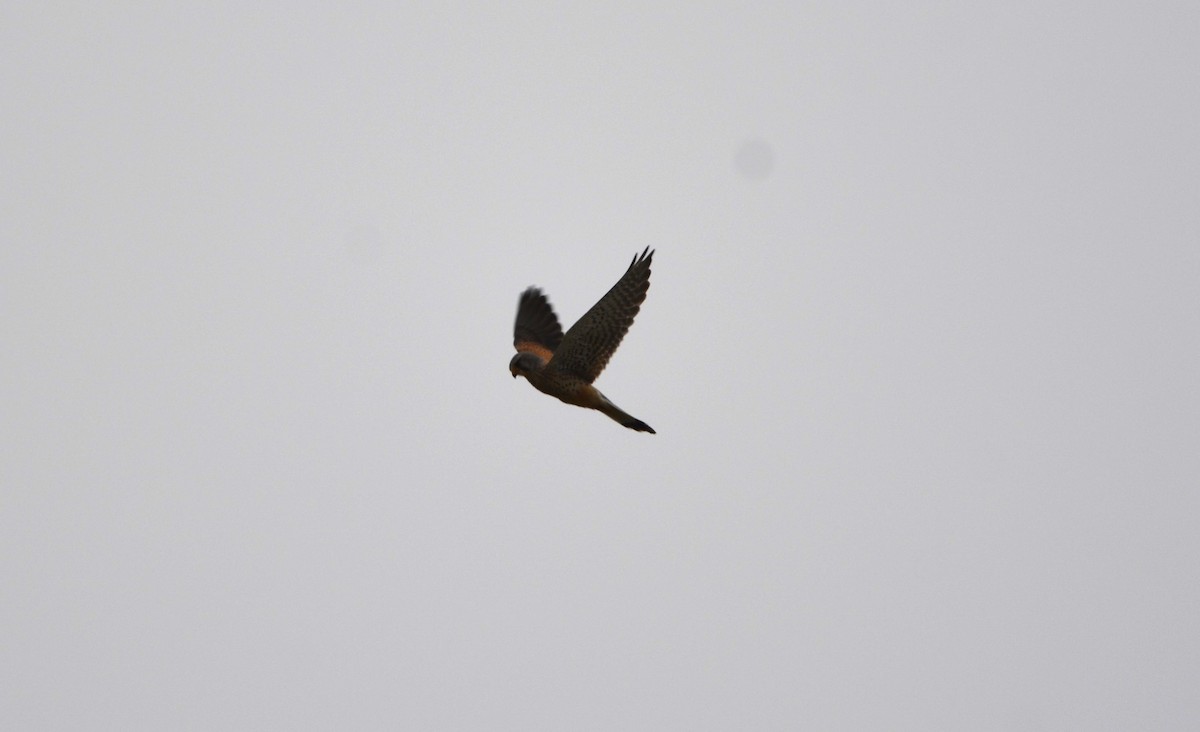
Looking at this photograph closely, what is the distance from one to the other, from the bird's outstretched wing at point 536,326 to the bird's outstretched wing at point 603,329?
3.15 m

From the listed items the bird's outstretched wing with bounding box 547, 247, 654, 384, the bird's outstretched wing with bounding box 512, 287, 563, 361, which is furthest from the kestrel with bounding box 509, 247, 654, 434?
the bird's outstretched wing with bounding box 512, 287, 563, 361

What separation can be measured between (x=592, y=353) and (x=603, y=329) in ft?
1.34

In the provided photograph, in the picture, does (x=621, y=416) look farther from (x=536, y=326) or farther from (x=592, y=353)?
(x=536, y=326)

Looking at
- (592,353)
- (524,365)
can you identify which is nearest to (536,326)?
(524,365)

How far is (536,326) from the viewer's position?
63.2 feet

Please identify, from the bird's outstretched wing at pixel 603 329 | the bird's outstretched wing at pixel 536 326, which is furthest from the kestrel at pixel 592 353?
the bird's outstretched wing at pixel 536 326

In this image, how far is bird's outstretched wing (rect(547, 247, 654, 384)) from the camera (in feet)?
48.9

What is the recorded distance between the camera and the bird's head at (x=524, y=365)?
1572 cm

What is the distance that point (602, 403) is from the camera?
15.2 m

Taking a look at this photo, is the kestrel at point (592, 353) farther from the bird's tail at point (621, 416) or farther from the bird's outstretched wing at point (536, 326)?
the bird's outstretched wing at point (536, 326)

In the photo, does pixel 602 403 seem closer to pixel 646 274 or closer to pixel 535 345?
pixel 646 274

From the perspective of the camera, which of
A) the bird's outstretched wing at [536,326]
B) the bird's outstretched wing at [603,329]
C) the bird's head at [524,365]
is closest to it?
the bird's outstretched wing at [603,329]

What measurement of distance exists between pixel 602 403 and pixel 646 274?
73.2 inches

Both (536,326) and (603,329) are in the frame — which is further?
(536,326)
